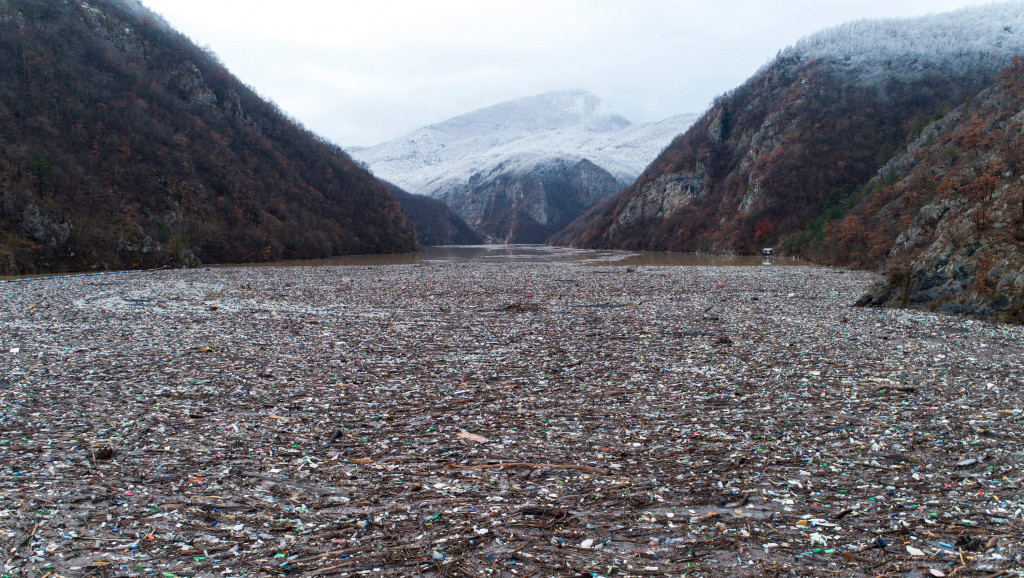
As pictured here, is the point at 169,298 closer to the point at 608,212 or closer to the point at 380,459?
the point at 380,459

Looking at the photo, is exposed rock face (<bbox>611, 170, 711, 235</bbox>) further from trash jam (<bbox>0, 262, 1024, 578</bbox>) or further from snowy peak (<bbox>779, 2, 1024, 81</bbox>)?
trash jam (<bbox>0, 262, 1024, 578</bbox>)

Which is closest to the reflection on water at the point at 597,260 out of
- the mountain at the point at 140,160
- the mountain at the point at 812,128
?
the mountain at the point at 812,128

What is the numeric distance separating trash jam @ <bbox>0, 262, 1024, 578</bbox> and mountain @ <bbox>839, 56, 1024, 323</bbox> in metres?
4.11

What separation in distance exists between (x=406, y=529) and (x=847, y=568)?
160 inches

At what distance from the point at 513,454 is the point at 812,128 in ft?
353

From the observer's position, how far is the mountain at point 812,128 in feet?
283

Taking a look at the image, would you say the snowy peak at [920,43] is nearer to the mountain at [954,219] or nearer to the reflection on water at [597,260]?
the mountain at [954,219]

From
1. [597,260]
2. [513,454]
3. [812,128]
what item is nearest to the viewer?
[513,454]

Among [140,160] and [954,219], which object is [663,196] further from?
[140,160]

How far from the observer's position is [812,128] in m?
95.4

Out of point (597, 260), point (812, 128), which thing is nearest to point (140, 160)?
point (597, 260)

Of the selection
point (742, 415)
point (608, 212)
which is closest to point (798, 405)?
point (742, 415)

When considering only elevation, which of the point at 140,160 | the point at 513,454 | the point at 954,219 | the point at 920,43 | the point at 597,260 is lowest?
the point at 513,454

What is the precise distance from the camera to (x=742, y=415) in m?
8.89
